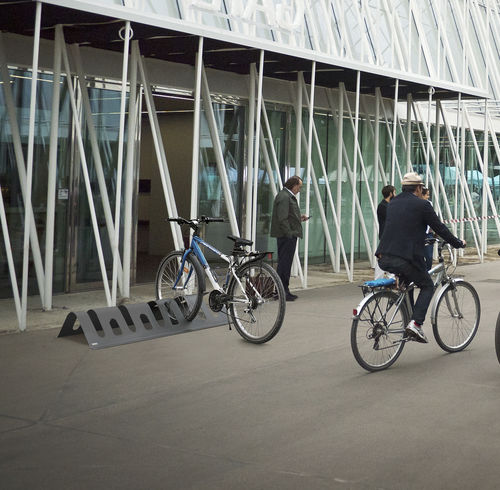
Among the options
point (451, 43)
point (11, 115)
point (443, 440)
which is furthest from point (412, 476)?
point (451, 43)

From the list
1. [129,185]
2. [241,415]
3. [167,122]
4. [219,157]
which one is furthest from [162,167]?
[241,415]

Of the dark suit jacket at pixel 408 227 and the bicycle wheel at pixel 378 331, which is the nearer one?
the bicycle wheel at pixel 378 331

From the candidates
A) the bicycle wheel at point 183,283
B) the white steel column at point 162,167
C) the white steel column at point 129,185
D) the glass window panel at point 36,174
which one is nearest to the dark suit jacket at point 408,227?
the bicycle wheel at point 183,283

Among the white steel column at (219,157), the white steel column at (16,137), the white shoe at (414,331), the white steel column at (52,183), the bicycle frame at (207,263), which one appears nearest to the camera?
the white shoe at (414,331)

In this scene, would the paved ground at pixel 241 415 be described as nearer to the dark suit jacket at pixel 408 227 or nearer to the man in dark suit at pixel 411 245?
the man in dark suit at pixel 411 245

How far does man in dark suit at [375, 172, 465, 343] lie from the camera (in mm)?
8188

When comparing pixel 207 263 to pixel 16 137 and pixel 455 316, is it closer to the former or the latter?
pixel 455 316

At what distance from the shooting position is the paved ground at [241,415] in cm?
497

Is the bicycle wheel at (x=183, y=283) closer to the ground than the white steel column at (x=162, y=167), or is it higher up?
closer to the ground

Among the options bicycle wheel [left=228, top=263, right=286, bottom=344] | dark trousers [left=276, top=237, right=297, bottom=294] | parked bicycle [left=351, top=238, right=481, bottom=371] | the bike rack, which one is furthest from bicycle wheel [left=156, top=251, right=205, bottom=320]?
parked bicycle [left=351, top=238, right=481, bottom=371]

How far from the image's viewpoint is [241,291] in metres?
9.45

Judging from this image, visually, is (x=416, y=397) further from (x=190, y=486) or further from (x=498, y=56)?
(x=498, y=56)

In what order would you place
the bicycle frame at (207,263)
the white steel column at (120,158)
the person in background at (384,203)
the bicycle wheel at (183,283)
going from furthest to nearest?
the person in background at (384,203), the white steel column at (120,158), the bicycle wheel at (183,283), the bicycle frame at (207,263)

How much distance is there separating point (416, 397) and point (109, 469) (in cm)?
276
